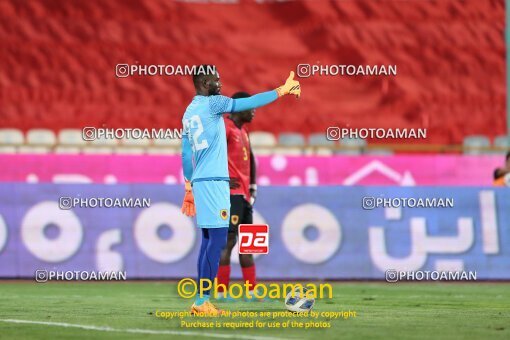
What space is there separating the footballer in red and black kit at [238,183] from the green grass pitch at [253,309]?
0.75 meters

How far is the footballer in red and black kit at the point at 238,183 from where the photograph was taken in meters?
12.7

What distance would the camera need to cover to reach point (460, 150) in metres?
23.9

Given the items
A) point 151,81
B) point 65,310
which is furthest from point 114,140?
point 65,310

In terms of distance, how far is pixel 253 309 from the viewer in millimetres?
11055

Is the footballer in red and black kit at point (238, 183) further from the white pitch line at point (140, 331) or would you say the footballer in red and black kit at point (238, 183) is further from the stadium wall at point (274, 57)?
the stadium wall at point (274, 57)

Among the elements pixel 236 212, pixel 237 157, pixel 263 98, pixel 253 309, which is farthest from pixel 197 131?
pixel 236 212

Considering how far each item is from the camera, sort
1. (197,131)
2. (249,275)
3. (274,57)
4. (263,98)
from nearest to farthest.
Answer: (263,98) < (197,131) < (249,275) < (274,57)

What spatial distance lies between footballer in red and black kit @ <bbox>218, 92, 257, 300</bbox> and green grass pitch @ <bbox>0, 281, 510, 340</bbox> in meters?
0.75

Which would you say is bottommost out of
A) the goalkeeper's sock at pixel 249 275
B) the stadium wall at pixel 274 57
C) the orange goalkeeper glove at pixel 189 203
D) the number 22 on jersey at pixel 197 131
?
the goalkeeper's sock at pixel 249 275

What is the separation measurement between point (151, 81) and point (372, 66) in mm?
4801

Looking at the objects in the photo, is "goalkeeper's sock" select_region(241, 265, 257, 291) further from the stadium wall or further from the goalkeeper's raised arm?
the stadium wall

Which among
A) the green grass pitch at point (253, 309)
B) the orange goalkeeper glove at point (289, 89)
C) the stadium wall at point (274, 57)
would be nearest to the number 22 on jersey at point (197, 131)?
the orange goalkeeper glove at point (289, 89)

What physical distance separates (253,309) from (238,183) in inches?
80.4

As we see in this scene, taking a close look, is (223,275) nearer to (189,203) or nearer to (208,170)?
(189,203)
